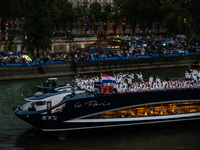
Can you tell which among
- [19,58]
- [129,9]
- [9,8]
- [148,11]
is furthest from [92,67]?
[129,9]

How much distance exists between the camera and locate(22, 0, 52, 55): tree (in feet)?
187

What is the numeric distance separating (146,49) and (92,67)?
1236cm

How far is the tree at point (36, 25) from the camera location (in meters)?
57.1

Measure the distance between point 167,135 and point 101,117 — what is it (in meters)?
5.17

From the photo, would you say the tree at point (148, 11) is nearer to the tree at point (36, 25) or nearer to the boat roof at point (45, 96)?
the tree at point (36, 25)

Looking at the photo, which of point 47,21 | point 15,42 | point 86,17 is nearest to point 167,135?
point 47,21

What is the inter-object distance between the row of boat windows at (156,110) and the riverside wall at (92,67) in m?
30.1

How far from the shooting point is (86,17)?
85.7 m

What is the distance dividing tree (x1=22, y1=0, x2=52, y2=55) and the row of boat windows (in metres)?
34.7

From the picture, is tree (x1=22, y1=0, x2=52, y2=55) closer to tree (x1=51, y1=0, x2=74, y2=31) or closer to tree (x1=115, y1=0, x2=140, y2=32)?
tree (x1=51, y1=0, x2=74, y2=31)

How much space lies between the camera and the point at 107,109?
82.3 ft

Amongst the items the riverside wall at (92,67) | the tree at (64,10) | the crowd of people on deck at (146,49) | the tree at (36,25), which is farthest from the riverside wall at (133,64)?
the tree at (64,10)

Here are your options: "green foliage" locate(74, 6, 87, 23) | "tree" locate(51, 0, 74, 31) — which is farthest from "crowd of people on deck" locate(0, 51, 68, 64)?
"green foliage" locate(74, 6, 87, 23)

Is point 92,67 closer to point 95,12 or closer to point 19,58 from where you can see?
point 19,58
